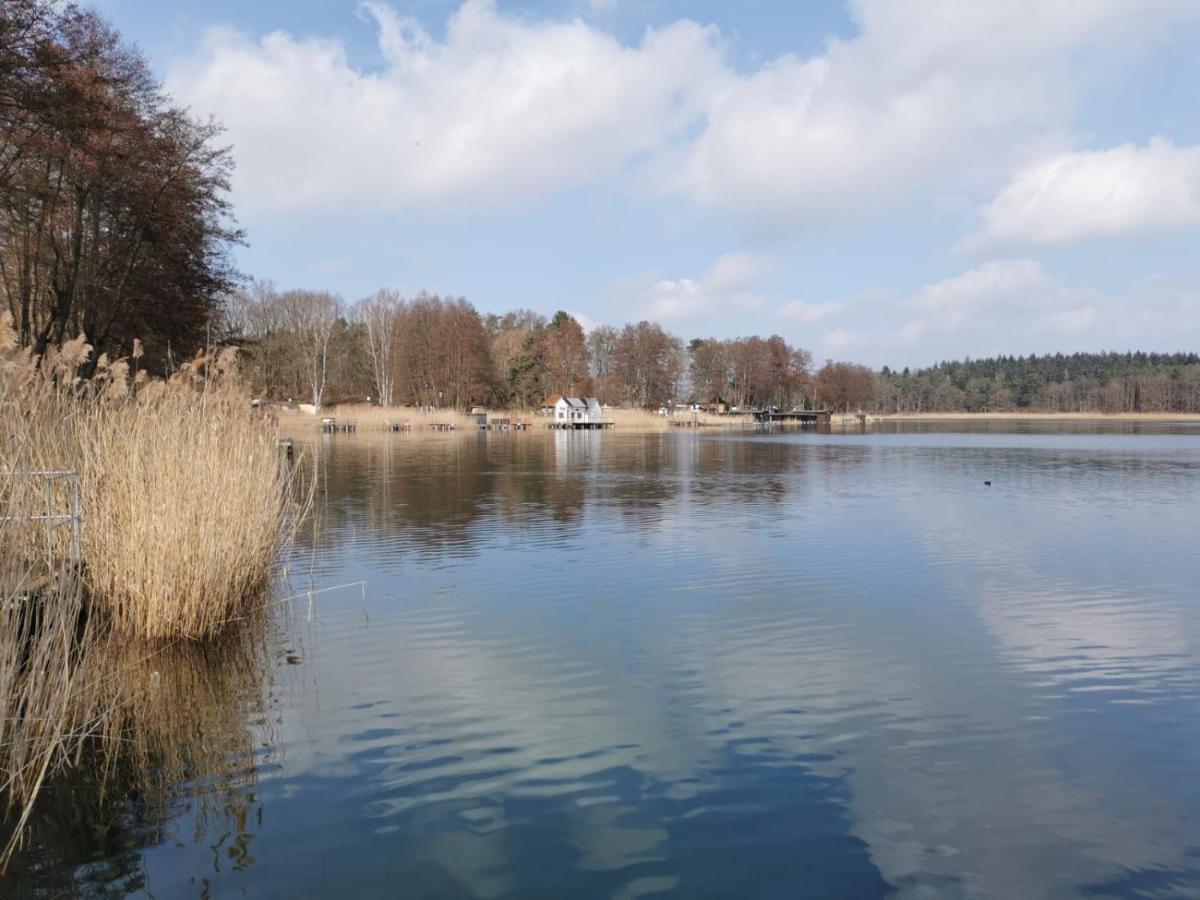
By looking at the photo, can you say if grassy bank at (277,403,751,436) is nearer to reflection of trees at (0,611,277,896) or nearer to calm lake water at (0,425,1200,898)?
calm lake water at (0,425,1200,898)

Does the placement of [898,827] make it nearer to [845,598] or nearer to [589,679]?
[589,679]

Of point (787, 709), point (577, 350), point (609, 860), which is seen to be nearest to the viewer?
point (609, 860)

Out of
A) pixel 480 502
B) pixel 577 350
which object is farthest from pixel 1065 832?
pixel 577 350

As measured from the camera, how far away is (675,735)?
7340 mm

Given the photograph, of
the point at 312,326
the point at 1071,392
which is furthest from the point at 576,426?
the point at 1071,392

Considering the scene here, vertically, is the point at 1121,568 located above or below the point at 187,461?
below

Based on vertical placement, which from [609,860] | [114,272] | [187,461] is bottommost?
[609,860]

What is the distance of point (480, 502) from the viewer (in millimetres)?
23984

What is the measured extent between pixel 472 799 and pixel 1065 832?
3937 millimetres

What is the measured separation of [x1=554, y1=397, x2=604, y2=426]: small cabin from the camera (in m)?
92.6

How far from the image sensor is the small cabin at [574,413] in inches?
3644

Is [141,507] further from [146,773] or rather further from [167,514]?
[146,773]

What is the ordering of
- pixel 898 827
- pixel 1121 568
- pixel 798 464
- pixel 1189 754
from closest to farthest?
1. pixel 898 827
2. pixel 1189 754
3. pixel 1121 568
4. pixel 798 464

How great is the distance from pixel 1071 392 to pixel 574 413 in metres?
124
